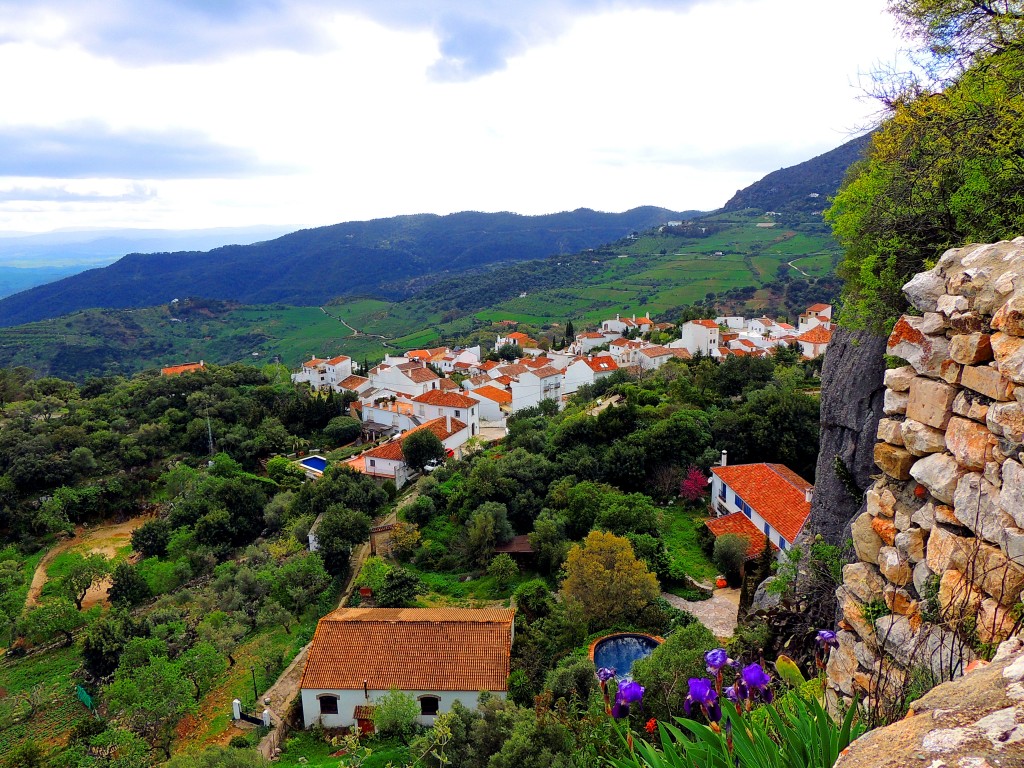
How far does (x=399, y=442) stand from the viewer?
3478 cm

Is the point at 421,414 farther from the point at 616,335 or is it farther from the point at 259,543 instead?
the point at 616,335

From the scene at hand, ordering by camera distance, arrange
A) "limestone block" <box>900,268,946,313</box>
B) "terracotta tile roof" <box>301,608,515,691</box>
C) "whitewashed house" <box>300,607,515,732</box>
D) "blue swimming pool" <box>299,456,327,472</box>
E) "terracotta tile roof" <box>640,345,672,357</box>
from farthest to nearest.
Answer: "terracotta tile roof" <box>640,345,672,357</box>, "blue swimming pool" <box>299,456,327,472</box>, "terracotta tile roof" <box>301,608,515,691</box>, "whitewashed house" <box>300,607,515,732</box>, "limestone block" <box>900,268,946,313</box>

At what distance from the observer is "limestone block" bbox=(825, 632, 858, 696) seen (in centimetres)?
460

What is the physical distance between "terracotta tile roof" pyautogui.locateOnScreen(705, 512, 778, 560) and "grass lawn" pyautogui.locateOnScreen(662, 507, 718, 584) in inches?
34.6

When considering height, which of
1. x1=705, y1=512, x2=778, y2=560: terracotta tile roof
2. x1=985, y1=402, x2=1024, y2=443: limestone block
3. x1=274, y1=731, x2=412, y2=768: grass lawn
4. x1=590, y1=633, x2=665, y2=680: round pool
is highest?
x1=985, y1=402, x2=1024, y2=443: limestone block

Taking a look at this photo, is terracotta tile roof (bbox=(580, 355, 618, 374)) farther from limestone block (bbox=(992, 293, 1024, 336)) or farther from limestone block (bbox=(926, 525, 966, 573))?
limestone block (bbox=(992, 293, 1024, 336))

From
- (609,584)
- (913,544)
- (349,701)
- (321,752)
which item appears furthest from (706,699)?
(349,701)

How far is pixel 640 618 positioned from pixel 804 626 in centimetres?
1011

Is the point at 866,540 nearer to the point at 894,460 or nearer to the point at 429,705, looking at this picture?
the point at 894,460

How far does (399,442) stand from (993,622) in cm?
3260

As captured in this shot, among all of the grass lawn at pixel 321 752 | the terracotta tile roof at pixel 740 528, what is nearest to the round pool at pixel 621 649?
the grass lawn at pixel 321 752

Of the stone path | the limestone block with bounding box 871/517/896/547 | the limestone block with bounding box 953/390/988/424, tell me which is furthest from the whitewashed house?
the limestone block with bounding box 953/390/988/424

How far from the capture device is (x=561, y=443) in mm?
27875

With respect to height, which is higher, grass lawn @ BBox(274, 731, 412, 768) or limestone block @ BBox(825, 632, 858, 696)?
limestone block @ BBox(825, 632, 858, 696)
